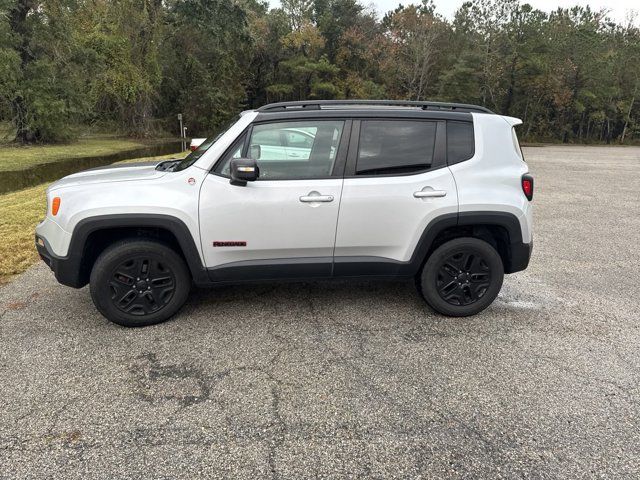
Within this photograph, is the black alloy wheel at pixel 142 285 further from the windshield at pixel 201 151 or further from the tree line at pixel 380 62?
the tree line at pixel 380 62

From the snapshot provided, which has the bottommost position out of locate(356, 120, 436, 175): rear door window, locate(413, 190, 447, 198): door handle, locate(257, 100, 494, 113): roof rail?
locate(413, 190, 447, 198): door handle

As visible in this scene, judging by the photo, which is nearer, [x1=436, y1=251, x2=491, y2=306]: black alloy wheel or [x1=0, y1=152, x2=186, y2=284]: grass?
[x1=436, y1=251, x2=491, y2=306]: black alloy wheel

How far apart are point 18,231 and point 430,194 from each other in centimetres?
599

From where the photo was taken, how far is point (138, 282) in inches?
140

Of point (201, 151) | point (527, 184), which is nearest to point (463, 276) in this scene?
point (527, 184)

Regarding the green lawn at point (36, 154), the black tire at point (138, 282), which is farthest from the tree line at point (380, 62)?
the black tire at point (138, 282)

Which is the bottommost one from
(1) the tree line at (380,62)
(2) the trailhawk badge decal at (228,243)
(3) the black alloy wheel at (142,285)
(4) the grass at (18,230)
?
(4) the grass at (18,230)

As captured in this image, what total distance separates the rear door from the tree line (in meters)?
30.0

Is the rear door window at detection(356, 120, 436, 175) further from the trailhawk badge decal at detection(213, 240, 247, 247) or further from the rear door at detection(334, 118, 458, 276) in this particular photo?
the trailhawk badge decal at detection(213, 240, 247, 247)

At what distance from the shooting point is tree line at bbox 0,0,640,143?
114 ft

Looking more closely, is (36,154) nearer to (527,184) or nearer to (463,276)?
(463,276)

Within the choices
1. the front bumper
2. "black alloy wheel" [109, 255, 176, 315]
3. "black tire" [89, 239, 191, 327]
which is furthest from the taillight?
the front bumper

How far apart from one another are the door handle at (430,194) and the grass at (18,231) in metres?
4.32

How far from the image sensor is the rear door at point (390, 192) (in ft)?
11.8
